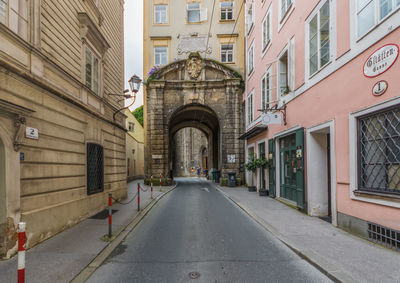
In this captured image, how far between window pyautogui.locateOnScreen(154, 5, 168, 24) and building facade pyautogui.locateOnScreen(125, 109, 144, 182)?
8.43m

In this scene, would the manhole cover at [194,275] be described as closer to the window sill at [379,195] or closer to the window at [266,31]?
the window sill at [379,195]

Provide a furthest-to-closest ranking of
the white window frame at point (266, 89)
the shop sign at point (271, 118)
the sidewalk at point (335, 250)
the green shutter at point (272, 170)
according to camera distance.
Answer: the white window frame at point (266, 89) → the green shutter at point (272, 170) → the shop sign at point (271, 118) → the sidewalk at point (335, 250)

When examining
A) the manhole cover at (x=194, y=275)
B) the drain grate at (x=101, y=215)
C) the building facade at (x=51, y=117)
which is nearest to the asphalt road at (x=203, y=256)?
the manhole cover at (x=194, y=275)

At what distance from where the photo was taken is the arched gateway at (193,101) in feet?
65.7

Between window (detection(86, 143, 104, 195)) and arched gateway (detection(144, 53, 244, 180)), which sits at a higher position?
arched gateway (detection(144, 53, 244, 180))

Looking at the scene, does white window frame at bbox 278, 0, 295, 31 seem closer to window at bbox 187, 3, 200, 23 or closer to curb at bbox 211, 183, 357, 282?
curb at bbox 211, 183, 357, 282

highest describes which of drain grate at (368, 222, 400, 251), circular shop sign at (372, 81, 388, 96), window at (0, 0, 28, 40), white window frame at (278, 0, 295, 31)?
white window frame at (278, 0, 295, 31)

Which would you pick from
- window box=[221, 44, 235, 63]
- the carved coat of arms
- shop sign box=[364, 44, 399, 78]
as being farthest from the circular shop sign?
window box=[221, 44, 235, 63]

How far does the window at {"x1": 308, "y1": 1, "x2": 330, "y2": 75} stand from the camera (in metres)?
7.53

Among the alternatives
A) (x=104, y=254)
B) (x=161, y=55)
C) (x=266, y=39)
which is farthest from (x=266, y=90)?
(x=161, y=55)

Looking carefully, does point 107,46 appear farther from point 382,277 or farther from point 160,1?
point 160,1

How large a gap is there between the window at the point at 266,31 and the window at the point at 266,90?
1.74 m

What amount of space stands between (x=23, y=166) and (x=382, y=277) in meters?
6.52

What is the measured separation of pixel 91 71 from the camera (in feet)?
29.7
